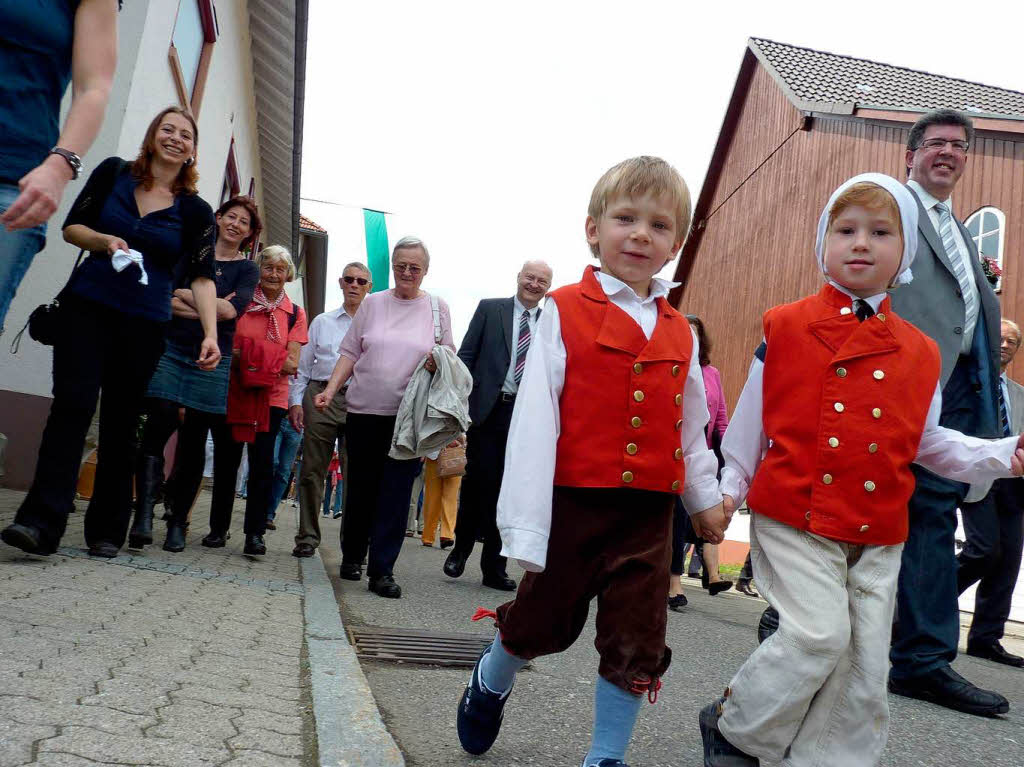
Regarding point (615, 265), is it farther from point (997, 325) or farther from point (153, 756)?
point (997, 325)

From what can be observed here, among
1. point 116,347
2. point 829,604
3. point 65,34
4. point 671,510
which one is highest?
point 65,34

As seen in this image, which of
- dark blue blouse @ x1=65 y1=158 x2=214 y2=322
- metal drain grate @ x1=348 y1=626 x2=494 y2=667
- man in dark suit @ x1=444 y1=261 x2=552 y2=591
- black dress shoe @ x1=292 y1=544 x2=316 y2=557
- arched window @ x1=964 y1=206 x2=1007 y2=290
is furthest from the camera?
arched window @ x1=964 y1=206 x2=1007 y2=290

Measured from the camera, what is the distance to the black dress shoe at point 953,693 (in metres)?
3.78

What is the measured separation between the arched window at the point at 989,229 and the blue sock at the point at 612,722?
47.5 ft

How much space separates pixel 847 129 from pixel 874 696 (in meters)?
19.0

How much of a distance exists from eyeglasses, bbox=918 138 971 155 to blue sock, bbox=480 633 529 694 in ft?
10.1

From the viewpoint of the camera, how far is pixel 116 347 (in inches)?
177

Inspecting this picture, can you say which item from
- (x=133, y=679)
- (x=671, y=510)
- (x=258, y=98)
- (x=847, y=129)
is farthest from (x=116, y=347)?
(x=847, y=129)

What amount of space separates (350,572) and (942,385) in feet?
12.2

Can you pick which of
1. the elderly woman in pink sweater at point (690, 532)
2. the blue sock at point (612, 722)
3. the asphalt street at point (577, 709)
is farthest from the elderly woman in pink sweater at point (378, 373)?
the blue sock at point (612, 722)

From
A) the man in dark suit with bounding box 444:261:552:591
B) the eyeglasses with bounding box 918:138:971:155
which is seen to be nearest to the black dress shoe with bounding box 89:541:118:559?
the man in dark suit with bounding box 444:261:552:591

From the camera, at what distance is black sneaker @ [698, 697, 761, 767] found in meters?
2.42

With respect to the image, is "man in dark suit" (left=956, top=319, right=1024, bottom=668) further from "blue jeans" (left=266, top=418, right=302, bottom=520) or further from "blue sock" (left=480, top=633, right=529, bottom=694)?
Result: "blue jeans" (left=266, top=418, right=302, bottom=520)

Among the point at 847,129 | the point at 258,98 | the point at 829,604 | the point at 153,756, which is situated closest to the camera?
the point at 153,756
